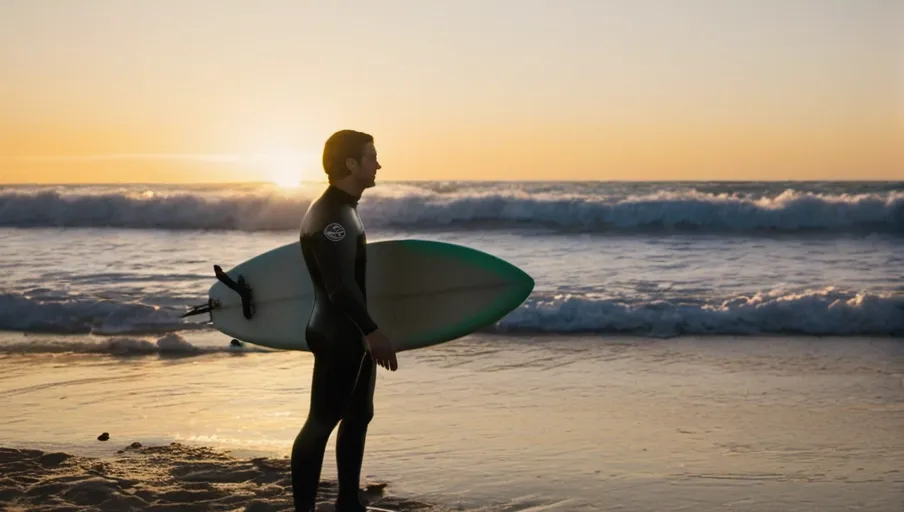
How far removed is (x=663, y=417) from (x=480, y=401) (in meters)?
1.17

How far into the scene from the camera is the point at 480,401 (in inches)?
249

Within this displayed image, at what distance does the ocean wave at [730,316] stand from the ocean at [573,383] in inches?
1.0

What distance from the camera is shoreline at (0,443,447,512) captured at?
4.24 m

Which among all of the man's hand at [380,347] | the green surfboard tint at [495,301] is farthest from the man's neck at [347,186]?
the green surfboard tint at [495,301]

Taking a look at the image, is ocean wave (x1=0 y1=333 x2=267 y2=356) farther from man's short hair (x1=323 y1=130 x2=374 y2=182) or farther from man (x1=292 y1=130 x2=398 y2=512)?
man's short hair (x1=323 y1=130 x2=374 y2=182)

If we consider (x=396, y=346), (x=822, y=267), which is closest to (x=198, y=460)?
(x=396, y=346)

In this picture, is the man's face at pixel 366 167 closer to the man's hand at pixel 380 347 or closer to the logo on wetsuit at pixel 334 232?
the logo on wetsuit at pixel 334 232

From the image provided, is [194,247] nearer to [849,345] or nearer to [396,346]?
[849,345]

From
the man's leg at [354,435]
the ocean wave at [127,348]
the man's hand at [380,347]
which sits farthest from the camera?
the ocean wave at [127,348]

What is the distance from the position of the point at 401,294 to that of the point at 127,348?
473cm

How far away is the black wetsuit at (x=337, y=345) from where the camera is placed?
358cm

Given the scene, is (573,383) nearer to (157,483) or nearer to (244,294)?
(244,294)

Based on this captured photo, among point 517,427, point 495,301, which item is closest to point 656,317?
point 517,427

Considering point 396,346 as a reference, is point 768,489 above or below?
below
